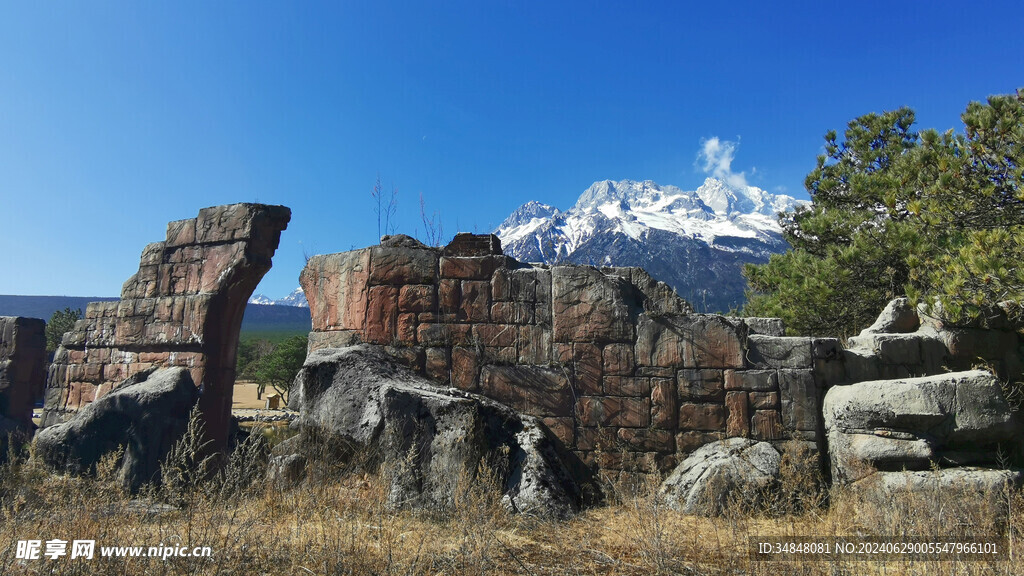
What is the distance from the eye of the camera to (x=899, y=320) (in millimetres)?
6426

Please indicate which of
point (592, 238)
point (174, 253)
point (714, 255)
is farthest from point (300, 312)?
point (174, 253)

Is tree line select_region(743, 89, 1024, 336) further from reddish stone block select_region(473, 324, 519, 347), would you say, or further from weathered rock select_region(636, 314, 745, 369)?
reddish stone block select_region(473, 324, 519, 347)

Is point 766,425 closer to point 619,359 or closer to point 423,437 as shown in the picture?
point 619,359

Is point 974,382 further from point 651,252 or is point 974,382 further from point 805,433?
point 651,252

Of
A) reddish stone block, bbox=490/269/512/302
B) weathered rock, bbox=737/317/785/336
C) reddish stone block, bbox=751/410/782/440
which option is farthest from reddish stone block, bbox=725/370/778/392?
reddish stone block, bbox=490/269/512/302

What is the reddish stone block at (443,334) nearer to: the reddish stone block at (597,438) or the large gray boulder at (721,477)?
the reddish stone block at (597,438)

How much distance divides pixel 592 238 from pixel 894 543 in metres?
155

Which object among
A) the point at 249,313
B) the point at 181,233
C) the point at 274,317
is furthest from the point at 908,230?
the point at 249,313

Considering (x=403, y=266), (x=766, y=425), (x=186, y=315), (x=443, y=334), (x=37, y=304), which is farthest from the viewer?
(x=37, y=304)

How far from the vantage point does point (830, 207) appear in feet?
38.1

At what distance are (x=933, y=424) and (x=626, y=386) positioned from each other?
2416 millimetres

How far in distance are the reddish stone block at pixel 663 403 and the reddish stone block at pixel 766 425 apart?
0.70 meters

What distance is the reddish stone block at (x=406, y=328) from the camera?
5.84 m

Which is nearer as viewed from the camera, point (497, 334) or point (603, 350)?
point (603, 350)
